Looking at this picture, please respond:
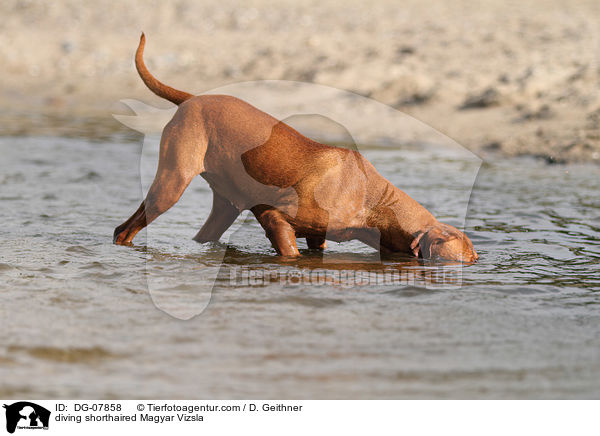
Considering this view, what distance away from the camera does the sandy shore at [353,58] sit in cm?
1209

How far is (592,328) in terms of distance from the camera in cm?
439

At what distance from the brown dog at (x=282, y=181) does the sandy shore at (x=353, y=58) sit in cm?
576

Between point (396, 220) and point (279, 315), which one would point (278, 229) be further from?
point (279, 315)

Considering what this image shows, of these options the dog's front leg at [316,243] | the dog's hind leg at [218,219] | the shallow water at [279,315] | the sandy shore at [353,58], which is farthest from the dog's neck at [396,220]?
the sandy shore at [353,58]

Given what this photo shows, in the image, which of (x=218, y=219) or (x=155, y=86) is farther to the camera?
(x=218, y=219)

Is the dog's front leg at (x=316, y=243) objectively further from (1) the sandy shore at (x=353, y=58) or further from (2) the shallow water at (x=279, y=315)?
(1) the sandy shore at (x=353, y=58)

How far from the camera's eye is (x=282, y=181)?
5.56m

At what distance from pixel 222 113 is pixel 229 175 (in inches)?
17.3

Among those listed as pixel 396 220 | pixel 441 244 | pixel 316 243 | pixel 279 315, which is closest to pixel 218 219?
pixel 316 243

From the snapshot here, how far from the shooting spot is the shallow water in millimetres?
3588

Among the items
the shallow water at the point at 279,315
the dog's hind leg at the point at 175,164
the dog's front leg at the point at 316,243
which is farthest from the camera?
the dog's front leg at the point at 316,243
